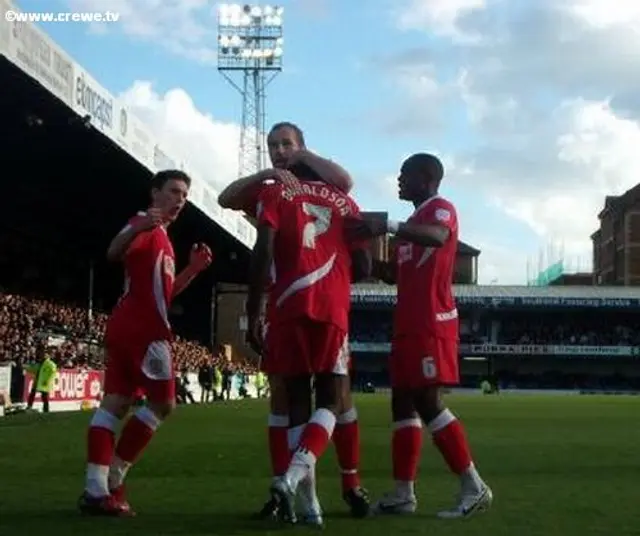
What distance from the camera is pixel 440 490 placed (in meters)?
7.68

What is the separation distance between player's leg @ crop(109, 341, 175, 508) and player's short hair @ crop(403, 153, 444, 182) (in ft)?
5.55

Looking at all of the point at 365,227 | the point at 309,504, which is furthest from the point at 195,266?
the point at 309,504

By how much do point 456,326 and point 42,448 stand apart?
643 centimetres

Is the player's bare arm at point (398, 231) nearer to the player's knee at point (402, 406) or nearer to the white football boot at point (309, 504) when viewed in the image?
the player's knee at point (402, 406)

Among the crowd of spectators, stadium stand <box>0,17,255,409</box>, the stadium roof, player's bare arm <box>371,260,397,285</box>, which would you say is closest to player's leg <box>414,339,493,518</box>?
player's bare arm <box>371,260,397,285</box>

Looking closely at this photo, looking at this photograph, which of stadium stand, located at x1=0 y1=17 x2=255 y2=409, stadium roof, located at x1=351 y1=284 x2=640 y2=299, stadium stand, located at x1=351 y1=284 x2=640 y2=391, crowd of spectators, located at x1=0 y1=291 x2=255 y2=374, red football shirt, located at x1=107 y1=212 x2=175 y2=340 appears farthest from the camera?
stadium roof, located at x1=351 y1=284 x2=640 y2=299

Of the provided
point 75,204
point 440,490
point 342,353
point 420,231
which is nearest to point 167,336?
point 342,353

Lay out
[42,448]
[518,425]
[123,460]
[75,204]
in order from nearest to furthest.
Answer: [123,460] < [42,448] < [518,425] < [75,204]

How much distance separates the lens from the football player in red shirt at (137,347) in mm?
6305

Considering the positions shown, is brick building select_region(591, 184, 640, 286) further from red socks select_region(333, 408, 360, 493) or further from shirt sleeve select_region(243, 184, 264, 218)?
shirt sleeve select_region(243, 184, 264, 218)

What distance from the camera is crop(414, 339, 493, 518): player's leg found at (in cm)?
629

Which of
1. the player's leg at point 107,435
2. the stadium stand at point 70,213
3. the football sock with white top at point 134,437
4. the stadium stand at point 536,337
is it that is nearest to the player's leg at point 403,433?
the football sock with white top at point 134,437

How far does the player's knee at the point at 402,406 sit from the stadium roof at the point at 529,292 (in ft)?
244

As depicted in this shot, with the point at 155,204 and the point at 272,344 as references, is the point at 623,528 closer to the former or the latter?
the point at 272,344
